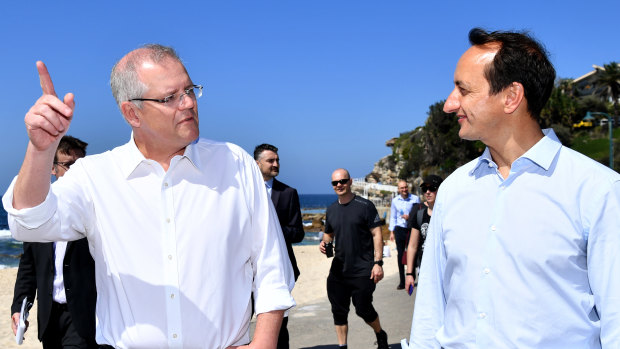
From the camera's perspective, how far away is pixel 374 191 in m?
97.7

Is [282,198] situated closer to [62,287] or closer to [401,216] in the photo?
[62,287]

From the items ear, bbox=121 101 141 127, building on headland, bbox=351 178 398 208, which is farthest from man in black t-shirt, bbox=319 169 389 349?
building on headland, bbox=351 178 398 208

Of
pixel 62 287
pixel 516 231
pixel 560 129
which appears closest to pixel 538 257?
pixel 516 231

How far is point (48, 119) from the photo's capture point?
1848 millimetres

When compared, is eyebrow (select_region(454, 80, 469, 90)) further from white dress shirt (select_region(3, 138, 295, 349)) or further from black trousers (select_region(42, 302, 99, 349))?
black trousers (select_region(42, 302, 99, 349))

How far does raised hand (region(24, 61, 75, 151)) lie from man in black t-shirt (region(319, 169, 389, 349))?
227 inches

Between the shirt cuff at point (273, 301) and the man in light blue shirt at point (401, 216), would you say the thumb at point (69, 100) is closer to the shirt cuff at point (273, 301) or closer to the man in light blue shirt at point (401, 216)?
the shirt cuff at point (273, 301)

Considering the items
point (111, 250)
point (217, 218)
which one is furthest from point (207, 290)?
point (111, 250)

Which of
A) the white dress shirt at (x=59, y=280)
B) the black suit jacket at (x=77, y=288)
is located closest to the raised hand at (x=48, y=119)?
the black suit jacket at (x=77, y=288)

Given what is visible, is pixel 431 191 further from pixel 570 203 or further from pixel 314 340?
pixel 570 203

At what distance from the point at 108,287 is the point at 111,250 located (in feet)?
0.53

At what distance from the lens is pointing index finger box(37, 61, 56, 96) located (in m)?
1.95

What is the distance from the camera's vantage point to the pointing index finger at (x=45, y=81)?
6.40ft

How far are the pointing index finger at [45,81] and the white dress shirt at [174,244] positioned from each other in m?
0.42
